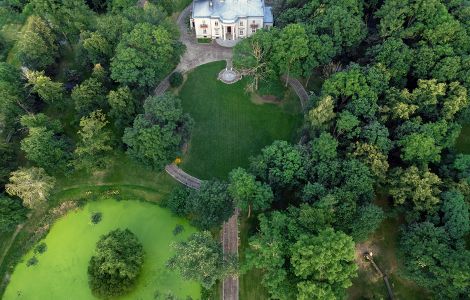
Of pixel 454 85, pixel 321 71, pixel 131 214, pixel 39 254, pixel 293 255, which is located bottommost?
pixel 39 254

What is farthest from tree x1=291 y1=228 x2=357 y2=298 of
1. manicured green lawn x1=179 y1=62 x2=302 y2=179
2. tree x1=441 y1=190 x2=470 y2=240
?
manicured green lawn x1=179 y1=62 x2=302 y2=179

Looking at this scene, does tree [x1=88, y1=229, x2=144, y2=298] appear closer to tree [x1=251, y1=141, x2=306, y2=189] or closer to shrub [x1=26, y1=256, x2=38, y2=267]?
shrub [x1=26, y1=256, x2=38, y2=267]

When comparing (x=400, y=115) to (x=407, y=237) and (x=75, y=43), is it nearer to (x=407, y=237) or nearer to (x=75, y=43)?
(x=407, y=237)

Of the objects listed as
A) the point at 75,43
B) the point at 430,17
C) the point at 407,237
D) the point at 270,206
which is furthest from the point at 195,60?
the point at 407,237

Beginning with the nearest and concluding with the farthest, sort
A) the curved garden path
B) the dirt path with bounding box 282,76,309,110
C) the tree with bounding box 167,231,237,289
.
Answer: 1. the tree with bounding box 167,231,237,289
2. the curved garden path
3. the dirt path with bounding box 282,76,309,110

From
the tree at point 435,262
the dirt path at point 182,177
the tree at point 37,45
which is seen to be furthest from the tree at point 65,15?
the tree at point 435,262

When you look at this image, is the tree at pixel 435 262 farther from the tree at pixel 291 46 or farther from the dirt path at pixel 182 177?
the tree at pixel 291 46
